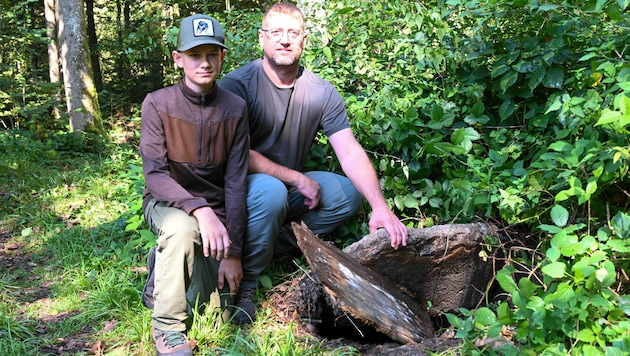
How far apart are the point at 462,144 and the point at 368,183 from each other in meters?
0.67

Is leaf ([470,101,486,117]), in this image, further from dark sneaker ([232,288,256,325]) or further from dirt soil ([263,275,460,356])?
dark sneaker ([232,288,256,325])

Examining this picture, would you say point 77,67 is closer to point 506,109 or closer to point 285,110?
point 285,110

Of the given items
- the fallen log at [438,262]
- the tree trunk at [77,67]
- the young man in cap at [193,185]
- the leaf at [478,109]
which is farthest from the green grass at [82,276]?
the tree trunk at [77,67]

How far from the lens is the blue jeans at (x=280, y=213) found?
307 centimetres

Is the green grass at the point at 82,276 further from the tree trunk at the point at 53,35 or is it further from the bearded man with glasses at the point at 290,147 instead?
the tree trunk at the point at 53,35

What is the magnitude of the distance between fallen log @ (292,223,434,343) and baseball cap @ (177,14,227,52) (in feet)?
3.68

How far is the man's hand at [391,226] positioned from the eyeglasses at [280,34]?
49.0 inches

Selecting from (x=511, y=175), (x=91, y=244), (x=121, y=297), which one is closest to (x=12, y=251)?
(x=91, y=244)

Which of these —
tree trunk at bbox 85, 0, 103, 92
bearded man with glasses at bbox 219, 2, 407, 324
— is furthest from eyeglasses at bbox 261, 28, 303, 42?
tree trunk at bbox 85, 0, 103, 92

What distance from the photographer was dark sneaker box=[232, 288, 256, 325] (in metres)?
3.00

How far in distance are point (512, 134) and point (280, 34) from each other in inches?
66.3

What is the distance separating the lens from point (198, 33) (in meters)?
2.75

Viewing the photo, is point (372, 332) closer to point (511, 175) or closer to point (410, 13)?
point (511, 175)

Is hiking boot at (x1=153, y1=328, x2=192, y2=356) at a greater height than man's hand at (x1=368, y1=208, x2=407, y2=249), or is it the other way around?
man's hand at (x1=368, y1=208, x2=407, y2=249)
